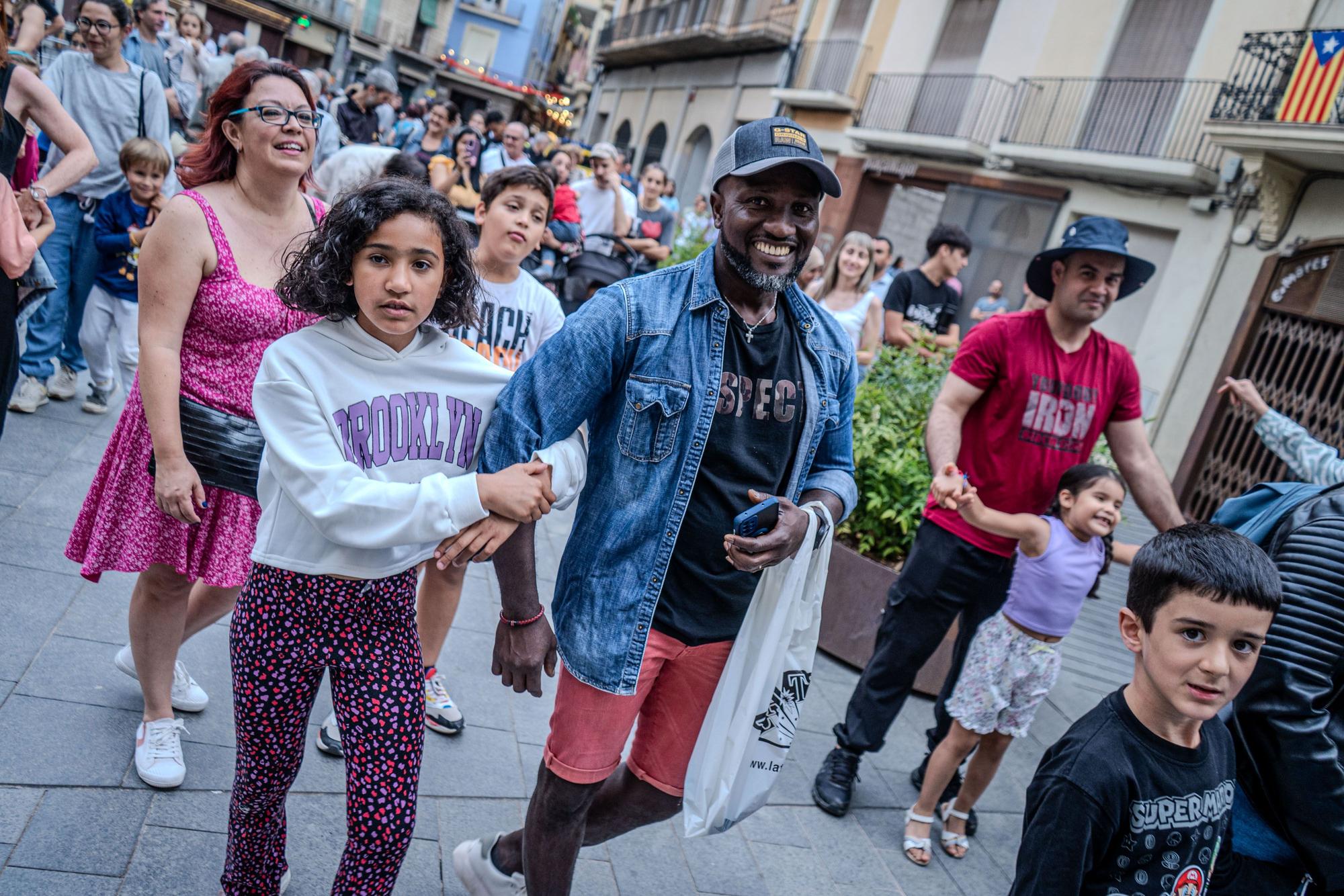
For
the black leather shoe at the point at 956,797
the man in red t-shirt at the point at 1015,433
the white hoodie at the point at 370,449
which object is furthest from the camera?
the black leather shoe at the point at 956,797

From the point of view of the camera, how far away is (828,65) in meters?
21.7

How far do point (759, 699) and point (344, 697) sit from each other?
0.97 m

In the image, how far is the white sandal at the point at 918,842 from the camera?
3547 millimetres

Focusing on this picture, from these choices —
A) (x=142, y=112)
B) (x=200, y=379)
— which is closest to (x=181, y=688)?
(x=200, y=379)

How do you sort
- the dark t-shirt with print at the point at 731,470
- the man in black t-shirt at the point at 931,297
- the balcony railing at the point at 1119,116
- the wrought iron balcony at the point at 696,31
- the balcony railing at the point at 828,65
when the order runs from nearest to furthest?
the dark t-shirt with print at the point at 731,470 < the man in black t-shirt at the point at 931,297 < the balcony railing at the point at 1119,116 < the balcony railing at the point at 828,65 < the wrought iron balcony at the point at 696,31

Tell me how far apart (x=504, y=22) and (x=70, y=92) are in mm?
49385

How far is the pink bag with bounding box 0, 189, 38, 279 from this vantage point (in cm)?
300

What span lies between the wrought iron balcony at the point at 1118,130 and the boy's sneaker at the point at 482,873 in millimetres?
12784

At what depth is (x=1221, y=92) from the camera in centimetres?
1214

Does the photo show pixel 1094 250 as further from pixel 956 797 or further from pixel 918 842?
pixel 918 842

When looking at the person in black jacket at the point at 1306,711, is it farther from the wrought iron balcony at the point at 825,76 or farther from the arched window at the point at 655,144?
the arched window at the point at 655,144

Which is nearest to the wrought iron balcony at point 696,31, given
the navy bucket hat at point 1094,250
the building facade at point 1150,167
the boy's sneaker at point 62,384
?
the building facade at point 1150,167

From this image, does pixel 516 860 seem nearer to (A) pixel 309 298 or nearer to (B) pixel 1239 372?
(A) pixel 309 298

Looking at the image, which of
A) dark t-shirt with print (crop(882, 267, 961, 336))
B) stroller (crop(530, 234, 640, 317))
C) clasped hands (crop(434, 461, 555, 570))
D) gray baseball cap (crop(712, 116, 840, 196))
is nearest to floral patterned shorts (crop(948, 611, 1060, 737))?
gray baseball cap (crop(712, 116, 840, 196))
